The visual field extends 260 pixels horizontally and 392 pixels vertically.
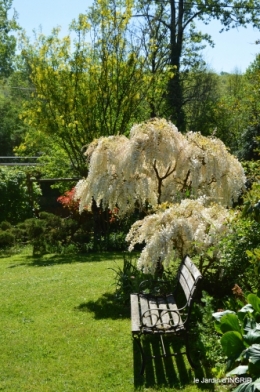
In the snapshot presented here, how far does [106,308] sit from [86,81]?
8904 millimetres

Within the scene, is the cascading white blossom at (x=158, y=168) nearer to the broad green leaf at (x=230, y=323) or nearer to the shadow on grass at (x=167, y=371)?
the shadow on grass at (x=167, y=371)

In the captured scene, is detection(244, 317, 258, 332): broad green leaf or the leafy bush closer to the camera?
detection(244, 317, 258, 332): broad green leaf

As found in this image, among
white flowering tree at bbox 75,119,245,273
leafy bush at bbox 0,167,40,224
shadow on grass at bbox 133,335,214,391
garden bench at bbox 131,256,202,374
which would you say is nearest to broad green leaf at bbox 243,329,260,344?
shadow on grass at bbox 133,335,214,391

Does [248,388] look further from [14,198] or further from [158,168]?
[14,198]

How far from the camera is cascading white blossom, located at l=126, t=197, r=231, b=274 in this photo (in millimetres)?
6512

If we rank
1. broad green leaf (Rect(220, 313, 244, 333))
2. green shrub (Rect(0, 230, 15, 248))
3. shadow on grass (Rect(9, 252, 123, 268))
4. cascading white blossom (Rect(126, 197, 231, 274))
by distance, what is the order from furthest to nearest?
green shrub (Rect(0, 230, 15, 248)), shadow on grass (Rect(9, 252, 123, 268)), cascading white blossom (Rect(126, 197, 231, 274)), broad green leaf (Rect(220, 313, 244, 333))

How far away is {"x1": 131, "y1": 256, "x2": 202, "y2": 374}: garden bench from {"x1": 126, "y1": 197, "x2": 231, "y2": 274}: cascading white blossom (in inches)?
11.5

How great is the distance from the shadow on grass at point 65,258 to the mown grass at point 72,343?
84.5 inches

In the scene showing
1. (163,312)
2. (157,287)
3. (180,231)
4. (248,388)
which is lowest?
(157,287)

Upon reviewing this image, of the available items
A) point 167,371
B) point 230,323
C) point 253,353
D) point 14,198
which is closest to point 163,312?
point 167,371

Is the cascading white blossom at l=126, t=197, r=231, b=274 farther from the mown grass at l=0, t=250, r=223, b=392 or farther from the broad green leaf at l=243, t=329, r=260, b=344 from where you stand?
the broad green leaf at l=243, t=329, r=260, b=344

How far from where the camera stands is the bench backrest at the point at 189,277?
524 centimetres

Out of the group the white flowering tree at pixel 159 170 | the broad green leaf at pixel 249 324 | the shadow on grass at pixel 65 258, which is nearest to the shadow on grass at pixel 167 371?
the broad green leaf at pixel 249 324

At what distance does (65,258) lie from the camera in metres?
13.1
